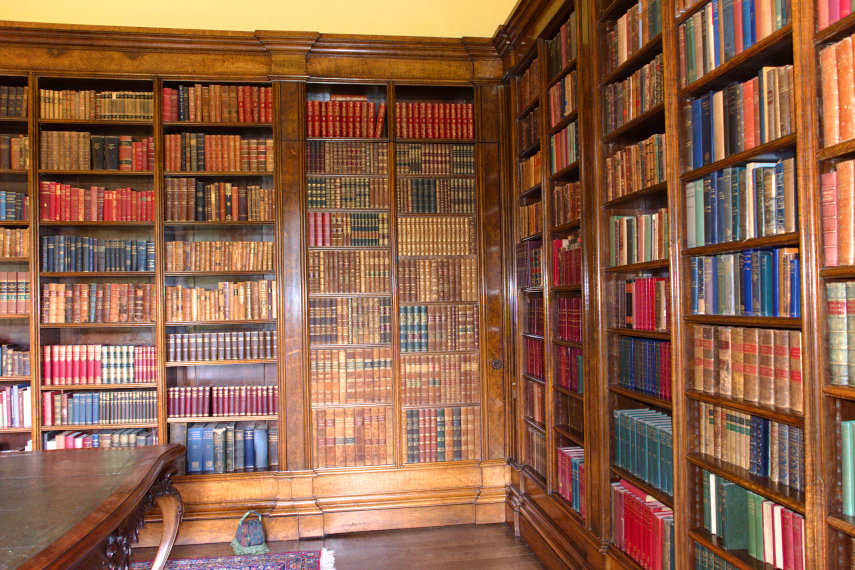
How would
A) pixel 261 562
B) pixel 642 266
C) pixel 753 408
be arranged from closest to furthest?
pixel 753 408 < pixel 642 266 < pixel 261 562

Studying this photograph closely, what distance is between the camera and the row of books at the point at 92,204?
138 inches

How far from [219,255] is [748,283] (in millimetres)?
2975

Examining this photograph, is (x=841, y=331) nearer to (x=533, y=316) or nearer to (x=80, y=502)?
(x=533, y=316)

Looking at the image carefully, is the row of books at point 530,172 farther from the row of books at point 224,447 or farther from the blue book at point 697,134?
the row of books at point 224,447

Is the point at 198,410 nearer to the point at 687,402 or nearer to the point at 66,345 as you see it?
the point at 66,345

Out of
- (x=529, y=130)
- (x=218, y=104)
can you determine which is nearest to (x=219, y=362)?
(x=218, y=104)

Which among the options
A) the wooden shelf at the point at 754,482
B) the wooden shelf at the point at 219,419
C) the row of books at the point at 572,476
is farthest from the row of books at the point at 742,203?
the wooden shelf at the point at 219,419

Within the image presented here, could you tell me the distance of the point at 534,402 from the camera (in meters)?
3.41

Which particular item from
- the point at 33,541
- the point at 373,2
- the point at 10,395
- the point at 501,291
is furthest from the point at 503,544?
the point at 373,2

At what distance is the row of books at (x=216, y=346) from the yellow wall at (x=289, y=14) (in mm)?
2000

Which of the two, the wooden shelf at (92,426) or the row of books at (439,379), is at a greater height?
the row of books at (439,379)

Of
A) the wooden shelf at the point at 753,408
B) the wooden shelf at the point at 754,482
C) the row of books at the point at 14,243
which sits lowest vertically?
the wooden shelf at the point at 754,482

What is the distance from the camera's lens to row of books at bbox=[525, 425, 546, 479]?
3288 millimetres

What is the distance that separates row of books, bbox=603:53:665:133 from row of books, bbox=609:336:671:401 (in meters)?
0.88
